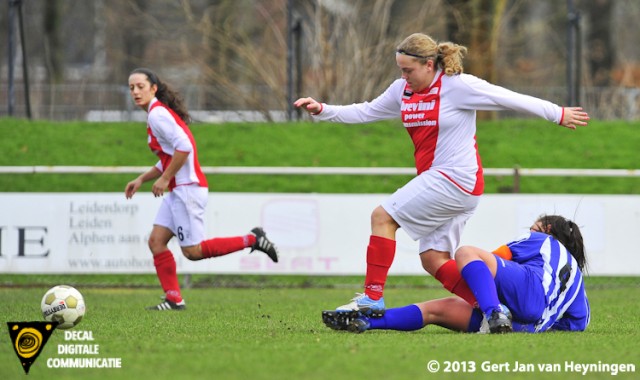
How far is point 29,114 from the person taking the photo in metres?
18.4

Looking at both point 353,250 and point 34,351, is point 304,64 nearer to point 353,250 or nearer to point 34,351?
point 353,250

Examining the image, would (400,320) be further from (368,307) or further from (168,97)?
(168,97)

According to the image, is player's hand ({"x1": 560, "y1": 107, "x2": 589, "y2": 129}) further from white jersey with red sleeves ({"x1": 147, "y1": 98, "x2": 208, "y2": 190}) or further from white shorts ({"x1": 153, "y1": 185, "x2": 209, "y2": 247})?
white shorts ({"x1": 153, "y1": 185, "x2": 209, "y2": 247})

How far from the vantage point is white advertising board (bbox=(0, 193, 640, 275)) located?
13.2 meters

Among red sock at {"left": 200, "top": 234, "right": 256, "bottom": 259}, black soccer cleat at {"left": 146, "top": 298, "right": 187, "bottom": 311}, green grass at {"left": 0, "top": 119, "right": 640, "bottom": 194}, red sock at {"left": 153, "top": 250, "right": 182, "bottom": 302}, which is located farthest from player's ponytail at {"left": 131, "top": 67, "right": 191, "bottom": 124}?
green grass at {"left": 0, "top": 119, "right": 640, "bottom": 194}

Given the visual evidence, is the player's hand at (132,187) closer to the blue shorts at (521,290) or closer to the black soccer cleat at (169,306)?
the black soccer cleat at (169,306)

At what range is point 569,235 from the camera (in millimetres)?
7543

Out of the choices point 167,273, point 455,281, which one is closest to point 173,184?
point 167,273

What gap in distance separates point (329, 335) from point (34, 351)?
1.98m

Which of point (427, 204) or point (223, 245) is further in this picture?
point (223, 245)

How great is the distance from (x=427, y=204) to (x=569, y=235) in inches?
42.1

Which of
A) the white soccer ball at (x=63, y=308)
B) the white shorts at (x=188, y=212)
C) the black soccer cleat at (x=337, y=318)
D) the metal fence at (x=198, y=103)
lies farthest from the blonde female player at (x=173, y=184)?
the metal fence at (x=198, y=103)

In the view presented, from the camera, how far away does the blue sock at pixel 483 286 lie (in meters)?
7.02

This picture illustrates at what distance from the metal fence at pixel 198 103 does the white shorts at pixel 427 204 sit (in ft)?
40.1
